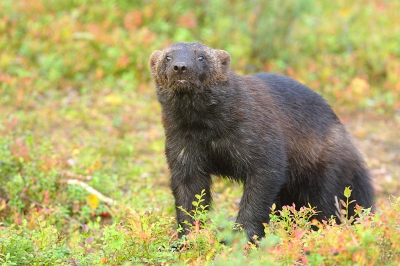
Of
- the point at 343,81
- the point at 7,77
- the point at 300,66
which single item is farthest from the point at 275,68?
the point at 7,77

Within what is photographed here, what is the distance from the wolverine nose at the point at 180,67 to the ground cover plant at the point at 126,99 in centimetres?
117

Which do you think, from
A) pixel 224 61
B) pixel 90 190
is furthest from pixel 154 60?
pixel 90 190

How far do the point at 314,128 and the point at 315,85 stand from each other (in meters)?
4.97

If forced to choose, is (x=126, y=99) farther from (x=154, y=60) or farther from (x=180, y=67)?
(x=180, y=67)

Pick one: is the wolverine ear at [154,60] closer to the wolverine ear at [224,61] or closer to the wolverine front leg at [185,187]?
the wolverine ear at [224,61]

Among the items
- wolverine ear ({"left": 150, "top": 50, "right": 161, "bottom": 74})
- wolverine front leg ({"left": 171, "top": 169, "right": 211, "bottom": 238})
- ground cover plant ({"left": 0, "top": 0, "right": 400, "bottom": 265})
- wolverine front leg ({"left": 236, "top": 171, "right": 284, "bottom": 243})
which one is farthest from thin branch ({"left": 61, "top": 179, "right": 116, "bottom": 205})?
wolverine front leg ({"left": 236, "top": 171, "right": 284, "bottom": 243})

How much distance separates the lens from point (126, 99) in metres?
10.0

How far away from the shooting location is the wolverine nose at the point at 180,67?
4.75 meters

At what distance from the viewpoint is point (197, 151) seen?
197 inches

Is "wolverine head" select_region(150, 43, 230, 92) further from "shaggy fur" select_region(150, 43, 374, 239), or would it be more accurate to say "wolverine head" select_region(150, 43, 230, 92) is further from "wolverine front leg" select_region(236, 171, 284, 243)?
"wolverine front leg" select_region(236, 171, 284, 243)

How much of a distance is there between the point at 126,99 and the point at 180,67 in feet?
17.6

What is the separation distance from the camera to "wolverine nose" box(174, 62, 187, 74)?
15.6 feet

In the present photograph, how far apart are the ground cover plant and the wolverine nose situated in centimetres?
117

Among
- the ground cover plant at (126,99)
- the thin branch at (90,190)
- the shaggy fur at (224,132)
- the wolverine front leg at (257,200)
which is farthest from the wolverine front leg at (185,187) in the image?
the thin branch at (90,190)
